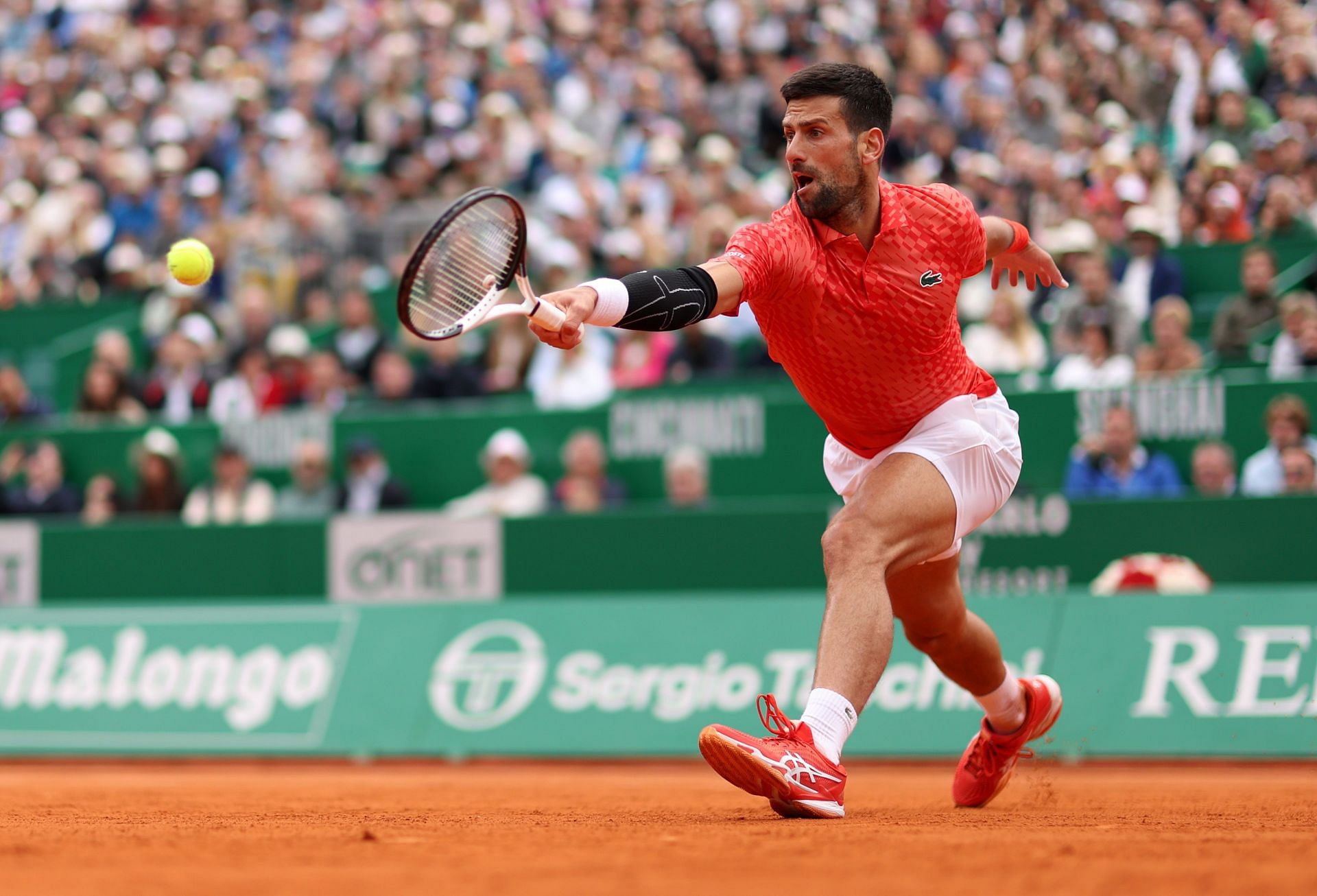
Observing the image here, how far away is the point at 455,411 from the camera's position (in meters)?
11.7

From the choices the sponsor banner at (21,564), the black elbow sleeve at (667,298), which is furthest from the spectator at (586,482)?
the black elbow sleeve at (667,298)

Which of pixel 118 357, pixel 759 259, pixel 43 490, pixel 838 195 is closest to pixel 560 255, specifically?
pixel 118 357

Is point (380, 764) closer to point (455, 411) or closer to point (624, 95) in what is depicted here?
point (455, 411)

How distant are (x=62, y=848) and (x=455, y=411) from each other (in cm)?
768

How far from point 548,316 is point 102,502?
846 centimetres

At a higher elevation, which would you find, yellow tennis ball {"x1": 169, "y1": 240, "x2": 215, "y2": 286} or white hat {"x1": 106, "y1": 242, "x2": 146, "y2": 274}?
yellow tennis ball {"x1": 169, "y1": 240, "x2": 215, "y2": 286}

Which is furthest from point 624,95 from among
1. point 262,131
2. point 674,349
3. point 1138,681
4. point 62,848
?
point 62,848

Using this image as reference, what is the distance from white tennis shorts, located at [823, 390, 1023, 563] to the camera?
518cm

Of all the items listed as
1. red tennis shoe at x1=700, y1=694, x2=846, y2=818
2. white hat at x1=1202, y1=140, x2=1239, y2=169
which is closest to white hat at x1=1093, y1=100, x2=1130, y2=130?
white hat at x1=1202, y1=140, x2=1239, y2=169

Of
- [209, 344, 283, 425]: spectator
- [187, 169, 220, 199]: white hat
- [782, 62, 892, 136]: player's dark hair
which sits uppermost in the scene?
[782, 62, 892, 136]: player's dark hair

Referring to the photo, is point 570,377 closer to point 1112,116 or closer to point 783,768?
point 1112,116

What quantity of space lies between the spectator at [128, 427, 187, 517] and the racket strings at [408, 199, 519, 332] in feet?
25.1

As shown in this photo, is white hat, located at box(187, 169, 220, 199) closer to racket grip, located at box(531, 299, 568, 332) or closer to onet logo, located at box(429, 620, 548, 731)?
onet logo, located at box(429, 620, 548, 731)

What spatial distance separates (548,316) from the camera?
446 centimetres
